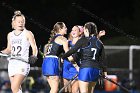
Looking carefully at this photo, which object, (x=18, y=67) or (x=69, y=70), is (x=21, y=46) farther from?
(x=69, y=70)

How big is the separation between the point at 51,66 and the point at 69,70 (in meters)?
0.88

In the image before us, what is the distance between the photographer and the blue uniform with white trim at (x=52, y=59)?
46.6ft

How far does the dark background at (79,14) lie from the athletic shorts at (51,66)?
48.8 feet

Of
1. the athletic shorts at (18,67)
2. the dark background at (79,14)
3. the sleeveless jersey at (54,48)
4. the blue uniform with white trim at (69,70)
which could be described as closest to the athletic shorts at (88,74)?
the athletic shorts at (18,67)

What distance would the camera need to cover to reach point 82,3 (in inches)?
1249

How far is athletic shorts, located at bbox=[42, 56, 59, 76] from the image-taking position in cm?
1426

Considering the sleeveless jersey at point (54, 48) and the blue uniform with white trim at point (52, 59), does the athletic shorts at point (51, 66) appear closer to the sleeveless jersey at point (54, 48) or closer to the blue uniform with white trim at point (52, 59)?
the blue uniform with white trim at point (52, 59)

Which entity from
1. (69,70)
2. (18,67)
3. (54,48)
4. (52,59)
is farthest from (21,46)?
(69,70)

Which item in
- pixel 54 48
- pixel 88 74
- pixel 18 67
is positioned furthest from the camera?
pixel 54 48

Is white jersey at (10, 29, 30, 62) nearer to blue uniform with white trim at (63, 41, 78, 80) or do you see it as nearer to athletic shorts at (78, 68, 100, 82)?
athletic shorts at (78, 68, 100, 82)

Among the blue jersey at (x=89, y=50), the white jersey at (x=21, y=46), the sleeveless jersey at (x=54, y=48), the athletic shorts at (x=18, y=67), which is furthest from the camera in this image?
the sleeveless jersey at (x=54, y=48)

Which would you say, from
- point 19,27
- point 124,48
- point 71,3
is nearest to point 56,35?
point 19,27

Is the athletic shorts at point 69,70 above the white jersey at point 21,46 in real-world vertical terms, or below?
below

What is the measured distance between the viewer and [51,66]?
46.8 ft
